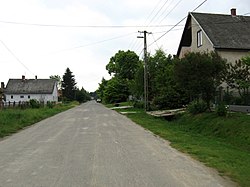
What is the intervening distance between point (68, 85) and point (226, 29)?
9843 centimetres

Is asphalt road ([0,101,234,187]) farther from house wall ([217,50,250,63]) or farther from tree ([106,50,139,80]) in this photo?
tree ([106,50,139,80])

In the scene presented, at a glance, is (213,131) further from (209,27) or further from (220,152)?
(209,27)

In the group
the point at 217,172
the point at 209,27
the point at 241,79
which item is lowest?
the point at 217,172

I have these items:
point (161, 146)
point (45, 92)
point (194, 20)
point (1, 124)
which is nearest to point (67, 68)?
point (45, 92)

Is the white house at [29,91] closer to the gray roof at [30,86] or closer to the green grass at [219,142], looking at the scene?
the gray roof at [30,86]

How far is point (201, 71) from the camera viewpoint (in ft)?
77.9

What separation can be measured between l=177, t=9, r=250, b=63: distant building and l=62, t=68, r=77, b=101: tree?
92.6m

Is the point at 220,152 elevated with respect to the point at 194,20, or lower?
lower

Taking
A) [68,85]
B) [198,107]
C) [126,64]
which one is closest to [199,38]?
[198,107]

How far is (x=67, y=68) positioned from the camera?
13162 cm

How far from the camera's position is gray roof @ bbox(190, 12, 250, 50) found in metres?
32.4

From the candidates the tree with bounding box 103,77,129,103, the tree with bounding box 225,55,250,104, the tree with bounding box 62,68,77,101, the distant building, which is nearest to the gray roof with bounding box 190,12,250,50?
the distant building

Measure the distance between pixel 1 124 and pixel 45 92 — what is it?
74.9 metres

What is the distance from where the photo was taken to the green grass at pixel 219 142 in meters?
9.30
